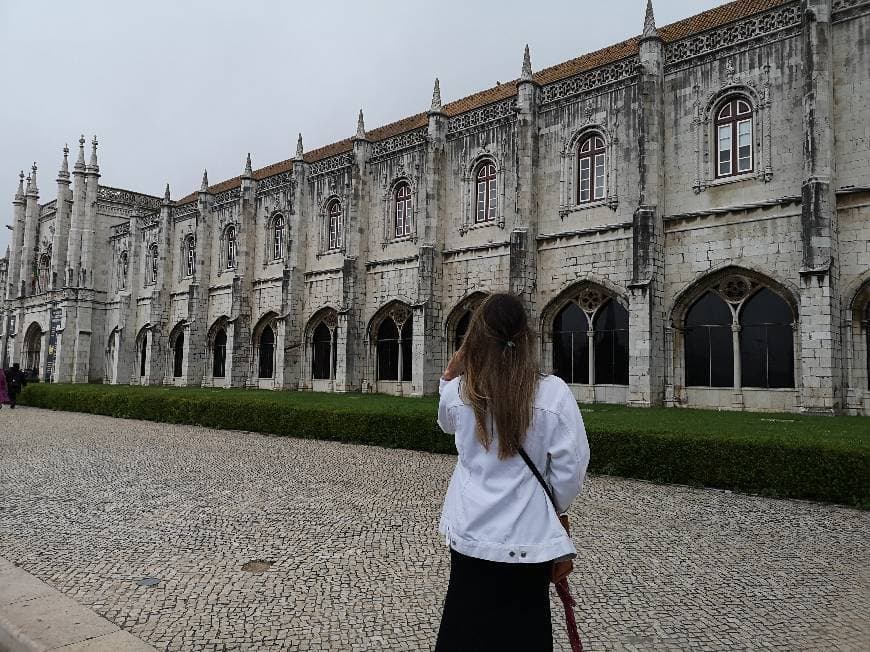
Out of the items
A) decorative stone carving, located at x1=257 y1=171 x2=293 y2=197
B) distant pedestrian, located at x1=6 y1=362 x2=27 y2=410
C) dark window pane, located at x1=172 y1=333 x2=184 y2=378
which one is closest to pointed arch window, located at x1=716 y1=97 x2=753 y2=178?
decorative stone carving, located at x1=257 y1=171 x2=293 y2=197

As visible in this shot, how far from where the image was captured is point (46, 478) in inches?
361

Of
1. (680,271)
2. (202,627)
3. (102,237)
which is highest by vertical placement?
(102,237)

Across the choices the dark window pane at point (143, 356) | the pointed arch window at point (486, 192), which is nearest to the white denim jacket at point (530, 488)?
the pointed arch window at point (486, 192)

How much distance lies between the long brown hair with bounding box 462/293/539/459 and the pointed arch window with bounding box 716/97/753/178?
51.6ft

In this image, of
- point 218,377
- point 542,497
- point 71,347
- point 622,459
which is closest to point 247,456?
point 622,459

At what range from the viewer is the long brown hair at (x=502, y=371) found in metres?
2.23

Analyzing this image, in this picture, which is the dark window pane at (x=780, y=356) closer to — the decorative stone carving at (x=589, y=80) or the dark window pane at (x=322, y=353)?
the decorative stone carving at (x=589, y=80)

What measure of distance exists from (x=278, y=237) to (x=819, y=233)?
2176 cm

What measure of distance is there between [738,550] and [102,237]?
136ft

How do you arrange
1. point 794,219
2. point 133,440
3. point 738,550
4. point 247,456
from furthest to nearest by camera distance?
point 794,219, point 133,440, point 247,456, point 738,550

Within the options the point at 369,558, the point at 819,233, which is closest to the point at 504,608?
the point at 369,558

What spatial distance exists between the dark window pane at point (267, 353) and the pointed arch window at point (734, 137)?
19915mm

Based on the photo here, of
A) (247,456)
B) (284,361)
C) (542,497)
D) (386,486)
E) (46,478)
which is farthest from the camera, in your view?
(284,361)

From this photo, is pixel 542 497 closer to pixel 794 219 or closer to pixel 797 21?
pixel 794 219
